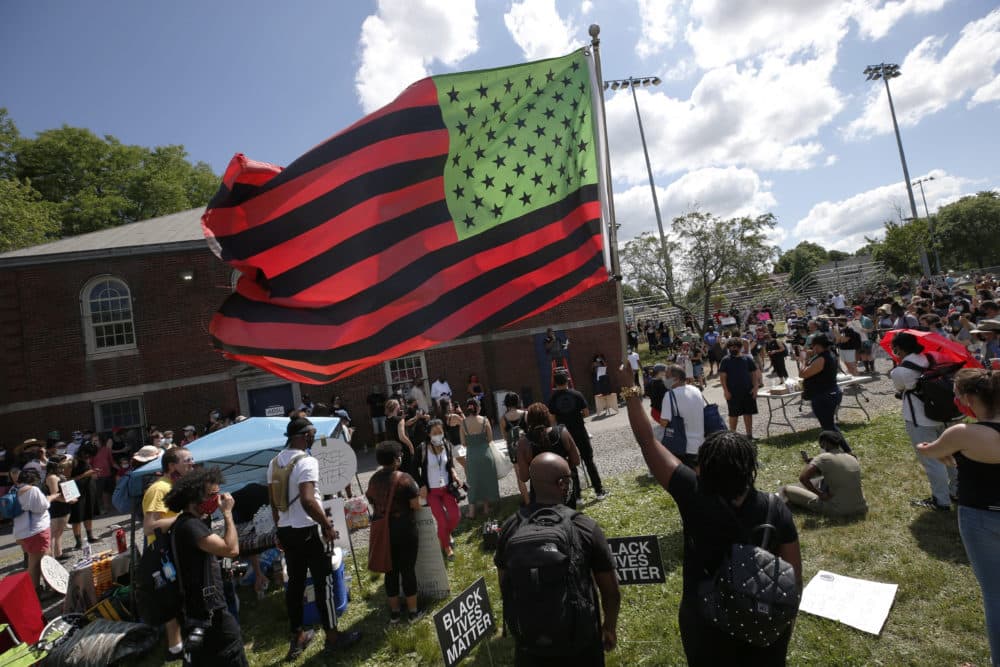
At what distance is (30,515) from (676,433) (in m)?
8.49

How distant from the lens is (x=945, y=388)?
4.55 meters

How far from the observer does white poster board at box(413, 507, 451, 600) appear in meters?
5.13

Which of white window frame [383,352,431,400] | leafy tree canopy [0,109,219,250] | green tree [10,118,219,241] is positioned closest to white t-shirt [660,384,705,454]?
white window frame [383,352,431,400]

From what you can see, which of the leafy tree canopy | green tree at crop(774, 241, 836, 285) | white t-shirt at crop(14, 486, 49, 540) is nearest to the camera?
white t-shirt at crop(14, 486, 49, 540)

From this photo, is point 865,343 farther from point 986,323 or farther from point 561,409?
point 561,409

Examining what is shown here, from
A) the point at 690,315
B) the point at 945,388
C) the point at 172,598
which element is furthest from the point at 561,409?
the point at 690,315

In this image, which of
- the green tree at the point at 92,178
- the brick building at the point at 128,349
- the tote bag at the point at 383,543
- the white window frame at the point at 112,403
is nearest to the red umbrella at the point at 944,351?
the tote bag at the point at 383,543

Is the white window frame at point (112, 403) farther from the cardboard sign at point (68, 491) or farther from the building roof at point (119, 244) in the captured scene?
the cardboard sign at point (68, 491)

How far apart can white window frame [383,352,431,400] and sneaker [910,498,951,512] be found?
47.5ft

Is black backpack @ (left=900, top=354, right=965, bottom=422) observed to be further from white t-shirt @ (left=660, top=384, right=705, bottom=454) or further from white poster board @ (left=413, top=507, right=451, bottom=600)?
white poster board @ (left=413, top=507, right=451, bottom=600)

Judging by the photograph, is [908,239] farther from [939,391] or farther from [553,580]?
[553,580]

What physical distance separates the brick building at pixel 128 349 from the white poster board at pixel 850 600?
14017 mm

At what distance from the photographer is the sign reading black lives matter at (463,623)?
10.1 ft

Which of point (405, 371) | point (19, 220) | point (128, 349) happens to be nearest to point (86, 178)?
point (19, 220)
